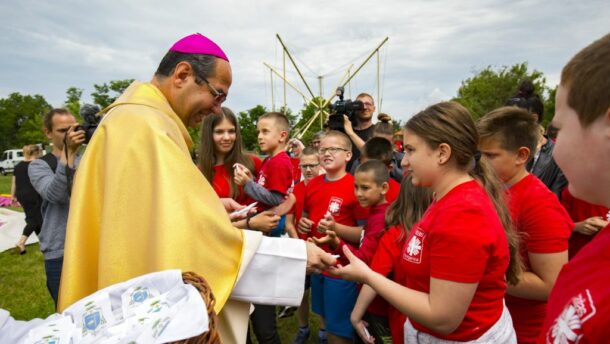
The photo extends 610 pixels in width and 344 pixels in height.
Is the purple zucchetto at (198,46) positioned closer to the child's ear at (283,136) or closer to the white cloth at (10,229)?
the child's ear at (283,136)

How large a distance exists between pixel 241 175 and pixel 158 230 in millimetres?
2011

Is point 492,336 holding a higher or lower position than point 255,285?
lower

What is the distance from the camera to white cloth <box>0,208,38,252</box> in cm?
917

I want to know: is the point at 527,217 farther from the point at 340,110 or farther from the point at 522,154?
the point at 340,110

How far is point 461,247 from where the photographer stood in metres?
1.59

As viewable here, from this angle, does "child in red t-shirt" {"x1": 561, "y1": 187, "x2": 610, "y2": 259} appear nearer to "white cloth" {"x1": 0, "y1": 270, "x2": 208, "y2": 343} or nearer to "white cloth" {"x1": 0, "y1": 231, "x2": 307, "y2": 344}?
"white cloth" {"x1": 0, "y1": 231, "x2": 307, "y2": 344}

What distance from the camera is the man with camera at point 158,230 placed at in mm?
1765

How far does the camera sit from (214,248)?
6.06 ft

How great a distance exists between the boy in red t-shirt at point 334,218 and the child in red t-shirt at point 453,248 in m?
1.35

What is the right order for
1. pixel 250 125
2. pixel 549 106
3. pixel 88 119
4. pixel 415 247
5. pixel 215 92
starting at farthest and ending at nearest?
pixel 250 125
pixel 549 106
pixel 88 119
pixel 215 92
pixel 415 247

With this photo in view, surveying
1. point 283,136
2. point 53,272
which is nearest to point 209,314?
point 53,272

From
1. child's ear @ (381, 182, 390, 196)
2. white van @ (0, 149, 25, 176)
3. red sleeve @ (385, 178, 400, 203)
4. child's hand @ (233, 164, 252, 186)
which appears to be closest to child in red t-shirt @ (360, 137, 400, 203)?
red sleeve @ (385, 178, 400, 203)

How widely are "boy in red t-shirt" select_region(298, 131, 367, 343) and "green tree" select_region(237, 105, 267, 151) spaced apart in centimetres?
3896

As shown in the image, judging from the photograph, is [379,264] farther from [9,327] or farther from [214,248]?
[9,327]
